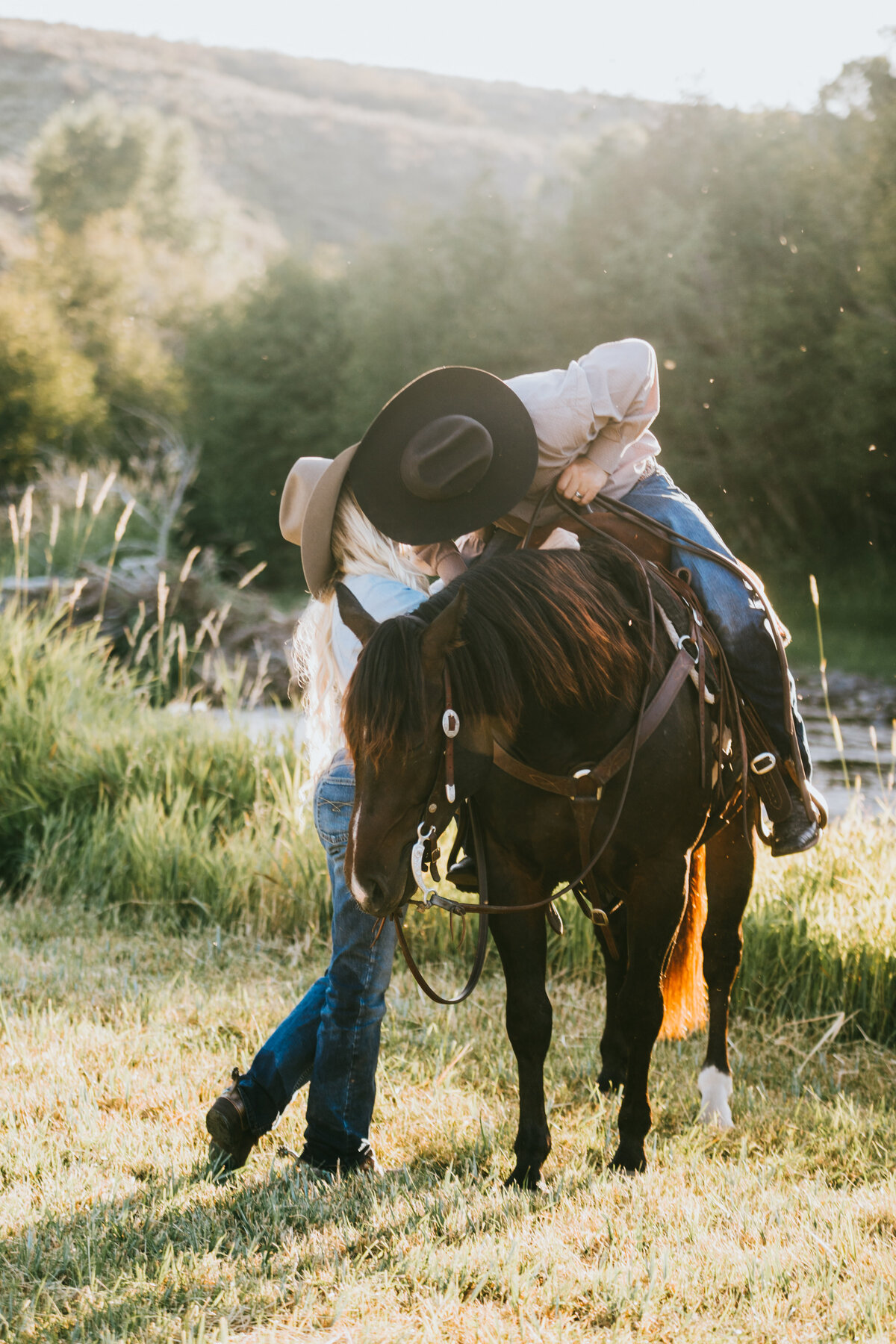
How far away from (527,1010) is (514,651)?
104cm

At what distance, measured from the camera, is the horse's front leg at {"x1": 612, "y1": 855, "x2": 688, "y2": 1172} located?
9.56 feet

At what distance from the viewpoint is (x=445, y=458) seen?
2.70 metres

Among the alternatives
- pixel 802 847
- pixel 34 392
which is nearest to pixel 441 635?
pixel 802 847

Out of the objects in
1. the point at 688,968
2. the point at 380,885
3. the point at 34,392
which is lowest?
the point at 688,968

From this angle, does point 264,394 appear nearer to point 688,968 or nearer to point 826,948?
point 826,948

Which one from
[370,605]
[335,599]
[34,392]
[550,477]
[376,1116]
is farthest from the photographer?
[34,392]

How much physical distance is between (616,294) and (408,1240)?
22788 mm

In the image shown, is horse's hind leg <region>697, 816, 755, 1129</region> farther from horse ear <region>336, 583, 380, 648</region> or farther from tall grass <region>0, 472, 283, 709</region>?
tall grass <region>0, 472, 283, 709</region>

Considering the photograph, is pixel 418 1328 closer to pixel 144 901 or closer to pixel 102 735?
pixel 144 901

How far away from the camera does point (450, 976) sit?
15.4ft

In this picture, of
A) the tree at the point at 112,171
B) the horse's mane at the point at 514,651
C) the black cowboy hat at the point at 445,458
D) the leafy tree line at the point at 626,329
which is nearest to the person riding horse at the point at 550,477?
the black cowboy hat at the point at 445,458

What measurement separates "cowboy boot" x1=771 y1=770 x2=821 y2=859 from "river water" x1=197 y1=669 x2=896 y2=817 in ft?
6.05

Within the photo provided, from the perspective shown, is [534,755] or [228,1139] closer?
[534,755]

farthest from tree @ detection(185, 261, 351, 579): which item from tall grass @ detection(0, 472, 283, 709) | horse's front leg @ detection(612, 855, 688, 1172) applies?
horse's front leg @ detection(612, 855, 688, 1172)
